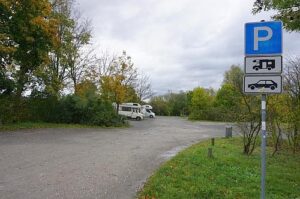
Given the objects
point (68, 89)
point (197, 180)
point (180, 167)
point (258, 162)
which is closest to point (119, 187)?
point (197, 180)

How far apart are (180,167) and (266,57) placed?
5552 millimetres

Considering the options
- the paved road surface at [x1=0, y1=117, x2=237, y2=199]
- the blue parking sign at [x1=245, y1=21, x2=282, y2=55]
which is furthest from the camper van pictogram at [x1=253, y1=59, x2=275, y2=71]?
the paved road surface at [x1=0, y1=117, x2=237, y2=199]

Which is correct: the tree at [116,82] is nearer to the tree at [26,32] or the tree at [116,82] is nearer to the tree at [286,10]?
the tree at [26,32]

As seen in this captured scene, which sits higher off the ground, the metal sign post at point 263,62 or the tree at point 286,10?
the tree at point 286,10

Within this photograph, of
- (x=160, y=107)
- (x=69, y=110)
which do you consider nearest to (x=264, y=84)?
(x=69, y=110)

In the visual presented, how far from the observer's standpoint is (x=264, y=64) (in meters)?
5.91

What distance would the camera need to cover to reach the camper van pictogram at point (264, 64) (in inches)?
231

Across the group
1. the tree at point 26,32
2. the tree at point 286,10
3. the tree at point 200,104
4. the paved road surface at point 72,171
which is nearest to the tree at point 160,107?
the tree at point 200,104

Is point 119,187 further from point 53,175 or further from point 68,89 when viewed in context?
point 68,89

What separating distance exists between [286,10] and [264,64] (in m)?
3.27

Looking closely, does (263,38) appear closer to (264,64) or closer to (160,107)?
(264,64)

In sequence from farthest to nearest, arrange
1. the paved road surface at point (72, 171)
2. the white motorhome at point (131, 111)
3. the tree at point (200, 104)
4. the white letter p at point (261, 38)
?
the tree at point (200, 104)
the white motorhome at point (131, 111)
the paved road surface at point (72, 171)
the white letter p at point (261, 38)

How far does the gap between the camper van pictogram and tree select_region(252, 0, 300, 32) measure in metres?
2.56

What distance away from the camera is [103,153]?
14.5 metres
